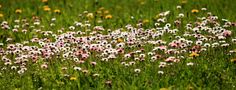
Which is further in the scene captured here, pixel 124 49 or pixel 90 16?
pixel 90 16

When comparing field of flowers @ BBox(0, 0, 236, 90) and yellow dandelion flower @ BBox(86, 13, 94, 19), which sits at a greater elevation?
yellow dandelion flower @ BBox(86, 13, 94, 19)

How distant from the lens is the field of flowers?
686 cm

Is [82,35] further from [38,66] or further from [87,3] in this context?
[87,3]

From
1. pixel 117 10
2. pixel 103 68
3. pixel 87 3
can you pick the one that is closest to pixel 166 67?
pixel 103 68

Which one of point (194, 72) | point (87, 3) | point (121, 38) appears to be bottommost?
point (194, 72)

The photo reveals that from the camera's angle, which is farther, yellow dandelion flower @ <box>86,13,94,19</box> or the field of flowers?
yellow dandelion flower @ <box>86,13,94,19</box>

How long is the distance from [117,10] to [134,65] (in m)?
4.14

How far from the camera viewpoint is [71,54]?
25.8 feet

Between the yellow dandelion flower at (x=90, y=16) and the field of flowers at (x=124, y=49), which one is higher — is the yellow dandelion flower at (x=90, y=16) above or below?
above

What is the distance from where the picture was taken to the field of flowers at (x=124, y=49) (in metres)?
6.86

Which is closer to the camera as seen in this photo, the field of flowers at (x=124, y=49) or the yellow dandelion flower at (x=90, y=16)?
the field of flowers at (x=124, y=49)

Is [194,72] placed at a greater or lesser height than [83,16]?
lesser

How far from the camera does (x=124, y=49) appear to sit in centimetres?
803

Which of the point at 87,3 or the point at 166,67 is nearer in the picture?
the point at 166,67
